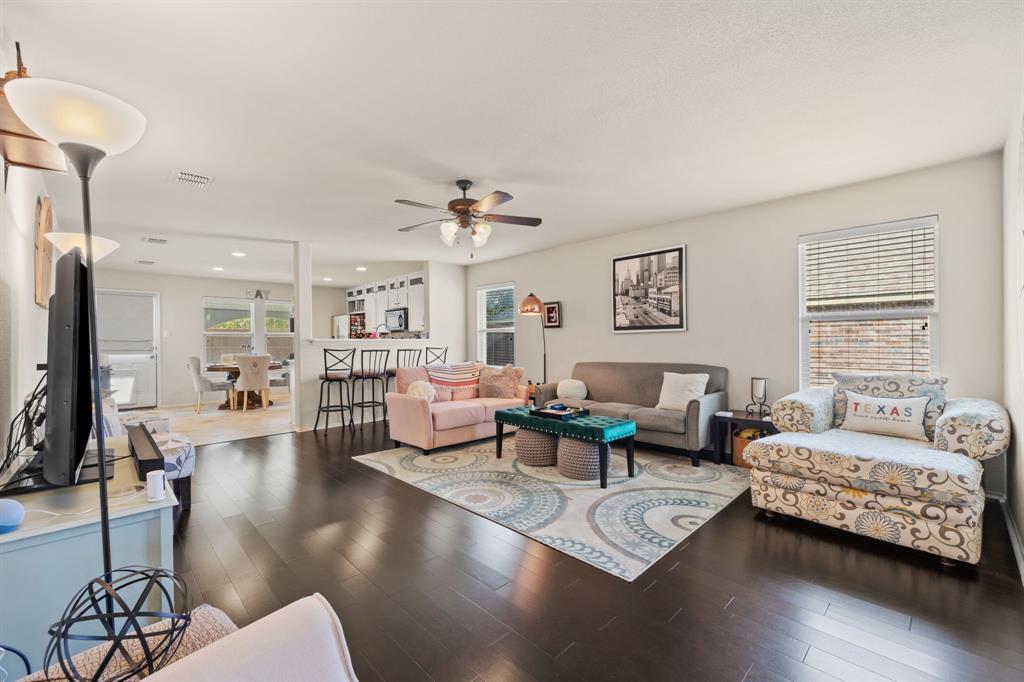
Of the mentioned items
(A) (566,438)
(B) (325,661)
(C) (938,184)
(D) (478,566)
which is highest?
(C) (938,184)

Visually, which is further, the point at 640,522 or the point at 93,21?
the point at 640,522

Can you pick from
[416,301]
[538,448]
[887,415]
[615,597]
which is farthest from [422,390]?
[887,415]

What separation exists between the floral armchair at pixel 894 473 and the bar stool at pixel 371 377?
4737mm

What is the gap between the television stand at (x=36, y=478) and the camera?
1.54m

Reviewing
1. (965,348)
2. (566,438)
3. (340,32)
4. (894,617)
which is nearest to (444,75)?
(340,32)

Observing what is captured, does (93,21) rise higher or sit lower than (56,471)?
higher

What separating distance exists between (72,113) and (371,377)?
516cm

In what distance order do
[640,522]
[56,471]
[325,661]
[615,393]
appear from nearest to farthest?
1. [325,661]
2. [56,471]
3. [640,522]
4. [615,393]

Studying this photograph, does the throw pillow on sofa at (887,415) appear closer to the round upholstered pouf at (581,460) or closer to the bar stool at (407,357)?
the round upholstered pouf at (581,460)

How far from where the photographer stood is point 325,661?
0.65 metres

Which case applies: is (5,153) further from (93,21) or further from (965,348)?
(965,348)

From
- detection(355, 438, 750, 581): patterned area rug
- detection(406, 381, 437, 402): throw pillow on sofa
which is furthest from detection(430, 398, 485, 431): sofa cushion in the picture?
detection(355, 438, 750, 581): patterned area rug

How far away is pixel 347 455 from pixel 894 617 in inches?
169

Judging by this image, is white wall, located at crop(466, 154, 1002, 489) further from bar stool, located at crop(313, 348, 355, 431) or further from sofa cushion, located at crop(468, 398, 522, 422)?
bar stool, located at crop(313, 348, 355, 431)
